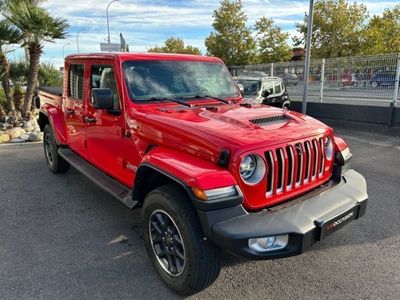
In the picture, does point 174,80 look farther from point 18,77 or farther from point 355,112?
point 18,77

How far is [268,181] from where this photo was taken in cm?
262

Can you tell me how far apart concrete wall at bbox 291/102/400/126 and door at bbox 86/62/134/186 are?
26.2 feet

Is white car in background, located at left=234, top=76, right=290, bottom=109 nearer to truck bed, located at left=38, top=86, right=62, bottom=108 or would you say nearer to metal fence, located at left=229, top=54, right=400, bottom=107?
A: metal fence, located at left=229, top=54, right=400, bottom=107

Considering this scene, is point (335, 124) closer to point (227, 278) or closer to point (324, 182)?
point (324, 182)

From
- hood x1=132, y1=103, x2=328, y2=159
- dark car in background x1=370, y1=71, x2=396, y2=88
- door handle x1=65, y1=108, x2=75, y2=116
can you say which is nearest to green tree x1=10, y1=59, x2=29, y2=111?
door handle x1=65, y1=108, x2=75, y2=116

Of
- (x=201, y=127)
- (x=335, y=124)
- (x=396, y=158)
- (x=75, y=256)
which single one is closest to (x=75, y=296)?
(x=75, y=256)

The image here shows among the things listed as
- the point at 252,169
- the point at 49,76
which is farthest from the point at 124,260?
the point at 49,76

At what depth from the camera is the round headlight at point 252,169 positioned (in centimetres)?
255

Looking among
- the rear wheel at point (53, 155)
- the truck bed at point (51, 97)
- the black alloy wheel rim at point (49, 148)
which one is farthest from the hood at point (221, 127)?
the black alloy wheel rim at point (49, 148)

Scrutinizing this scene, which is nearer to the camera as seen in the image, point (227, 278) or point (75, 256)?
point (227, 278)

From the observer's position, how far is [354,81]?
10.8 m

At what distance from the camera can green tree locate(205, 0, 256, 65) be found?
2900 cm

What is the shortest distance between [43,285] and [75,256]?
47cm

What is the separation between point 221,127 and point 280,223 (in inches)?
35.9
